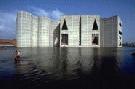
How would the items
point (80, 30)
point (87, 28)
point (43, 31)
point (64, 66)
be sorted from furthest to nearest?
point (43, 31) < point (80, 30) < point (87, 28) < point (64, 66)

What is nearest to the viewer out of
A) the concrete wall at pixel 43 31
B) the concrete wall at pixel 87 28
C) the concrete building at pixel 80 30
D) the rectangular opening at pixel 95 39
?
the concrete building at pixel 80 30

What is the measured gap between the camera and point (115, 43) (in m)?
125

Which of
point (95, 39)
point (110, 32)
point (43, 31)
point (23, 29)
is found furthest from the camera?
point (43, 31)

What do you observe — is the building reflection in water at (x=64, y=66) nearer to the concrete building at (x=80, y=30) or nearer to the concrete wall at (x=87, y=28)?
the concrete wall at (x=87, y=28)

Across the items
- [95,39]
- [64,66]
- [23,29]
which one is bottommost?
[64,66]

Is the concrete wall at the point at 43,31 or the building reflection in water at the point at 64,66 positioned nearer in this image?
the building reflection in water at the point at 64,66

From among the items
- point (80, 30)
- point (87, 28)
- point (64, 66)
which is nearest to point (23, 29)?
point (80, 30)

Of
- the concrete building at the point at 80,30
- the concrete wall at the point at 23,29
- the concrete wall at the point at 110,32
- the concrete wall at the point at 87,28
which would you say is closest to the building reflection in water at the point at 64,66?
the concrete wall at the point at 23,29

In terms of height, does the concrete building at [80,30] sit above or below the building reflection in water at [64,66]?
above

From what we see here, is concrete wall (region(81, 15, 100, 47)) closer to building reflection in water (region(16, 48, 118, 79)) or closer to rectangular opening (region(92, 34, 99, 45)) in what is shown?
rectangular opening (region(92, 34, 99, 45))

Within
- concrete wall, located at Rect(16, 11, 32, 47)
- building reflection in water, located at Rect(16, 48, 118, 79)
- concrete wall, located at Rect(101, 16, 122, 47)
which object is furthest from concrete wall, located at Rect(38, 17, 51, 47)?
building reflection in water, located at Rect(16, 48, 118, 79)

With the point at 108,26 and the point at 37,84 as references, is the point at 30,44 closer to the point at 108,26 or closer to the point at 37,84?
the point at 108,26

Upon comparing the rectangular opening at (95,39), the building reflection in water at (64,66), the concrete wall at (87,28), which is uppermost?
the concrete wall at (87,28)

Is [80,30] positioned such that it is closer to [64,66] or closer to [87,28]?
[87,28]
